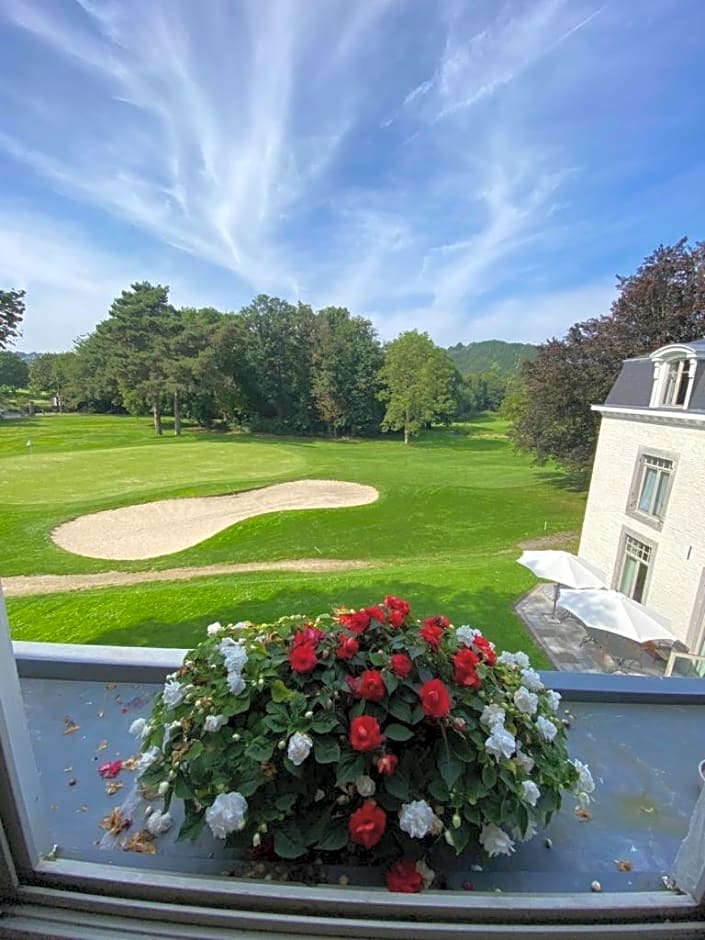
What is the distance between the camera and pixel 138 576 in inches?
247

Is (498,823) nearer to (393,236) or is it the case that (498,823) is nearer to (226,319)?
(393,236)

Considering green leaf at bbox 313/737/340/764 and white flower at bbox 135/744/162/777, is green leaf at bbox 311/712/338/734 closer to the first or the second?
green leaf at bbox 313/737/340/764

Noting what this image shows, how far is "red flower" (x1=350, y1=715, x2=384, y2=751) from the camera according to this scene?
68cm

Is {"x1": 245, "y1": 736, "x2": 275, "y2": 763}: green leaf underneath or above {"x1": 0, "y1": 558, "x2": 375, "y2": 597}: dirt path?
above

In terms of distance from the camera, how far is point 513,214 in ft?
7.52

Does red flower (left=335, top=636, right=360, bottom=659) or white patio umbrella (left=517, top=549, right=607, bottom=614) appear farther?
white patio umbrella (left=517, top=549, right=607, bottom=614)

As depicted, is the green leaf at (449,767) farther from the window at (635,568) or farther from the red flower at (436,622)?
the window at (635,568)

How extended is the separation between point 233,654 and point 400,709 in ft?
1.05

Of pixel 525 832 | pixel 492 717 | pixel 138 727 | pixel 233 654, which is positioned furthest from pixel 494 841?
pixel 138 727

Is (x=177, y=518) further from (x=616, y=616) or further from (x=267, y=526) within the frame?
(x=616, y=616)

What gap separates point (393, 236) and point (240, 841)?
3.25 meters

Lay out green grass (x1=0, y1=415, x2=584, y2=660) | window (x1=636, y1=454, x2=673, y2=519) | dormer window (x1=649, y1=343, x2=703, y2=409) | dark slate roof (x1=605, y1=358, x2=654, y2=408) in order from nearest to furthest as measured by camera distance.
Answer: green grass (x1=0, y1=415, x2=584, y2=660) → dormer window (x1=649, y1=343, x2=703, y2=409) → window (x1=636, y1=454, x2=673, y2=519) → dark slate roof (x1=605, y1=358, x2=654, y2=408)

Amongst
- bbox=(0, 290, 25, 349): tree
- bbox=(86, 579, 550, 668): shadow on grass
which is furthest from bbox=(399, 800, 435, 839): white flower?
bbox=(86, 579, 550, 668): shadow on grass

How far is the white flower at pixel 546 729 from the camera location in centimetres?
81
